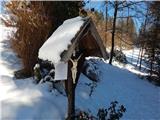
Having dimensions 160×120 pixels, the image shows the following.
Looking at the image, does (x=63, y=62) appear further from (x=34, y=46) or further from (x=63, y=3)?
(x=63, y=3)

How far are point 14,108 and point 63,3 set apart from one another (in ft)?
15.0

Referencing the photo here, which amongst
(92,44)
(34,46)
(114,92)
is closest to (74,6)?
(34,46)

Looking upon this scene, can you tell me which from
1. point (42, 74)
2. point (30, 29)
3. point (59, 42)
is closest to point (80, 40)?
point (59, 42)

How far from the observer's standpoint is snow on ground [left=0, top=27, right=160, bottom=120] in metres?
6.87

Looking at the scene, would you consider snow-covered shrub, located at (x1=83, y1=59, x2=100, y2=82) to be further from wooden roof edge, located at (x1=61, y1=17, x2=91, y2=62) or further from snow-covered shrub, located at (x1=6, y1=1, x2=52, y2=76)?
wooden roof edge, located at (x1=61, y1=17, x2=91, y2=62)

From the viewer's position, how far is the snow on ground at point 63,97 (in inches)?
271

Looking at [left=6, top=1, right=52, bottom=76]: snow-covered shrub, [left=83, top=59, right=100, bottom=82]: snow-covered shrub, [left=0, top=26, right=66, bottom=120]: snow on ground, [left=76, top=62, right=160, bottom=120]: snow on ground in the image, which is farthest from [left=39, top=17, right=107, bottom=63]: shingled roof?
[left=83, top=59, right=100, bottom=82]: snow-covered shrub

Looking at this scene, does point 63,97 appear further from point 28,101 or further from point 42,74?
point 42,74

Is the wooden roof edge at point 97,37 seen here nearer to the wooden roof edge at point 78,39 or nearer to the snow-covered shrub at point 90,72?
the wooden roof edge at point 78,39

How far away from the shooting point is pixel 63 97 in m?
8.06

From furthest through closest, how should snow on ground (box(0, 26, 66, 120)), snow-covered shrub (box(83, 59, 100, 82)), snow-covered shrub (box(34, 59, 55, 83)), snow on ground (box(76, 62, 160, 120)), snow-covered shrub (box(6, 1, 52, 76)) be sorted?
snow-covered shrub (box(83, 59, 100, 82)) → snow-covered shrub (box(6, 1, 52, 76)) → snow on ground (box(76, 62, 160, 120)) → snow-covered shrub (box(34, 59, 55, 83)) → snow on ground (box(0, 26, 66, 120))

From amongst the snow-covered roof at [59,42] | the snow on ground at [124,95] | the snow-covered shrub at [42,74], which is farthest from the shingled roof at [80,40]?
the snow-covered shrub at [42,74]

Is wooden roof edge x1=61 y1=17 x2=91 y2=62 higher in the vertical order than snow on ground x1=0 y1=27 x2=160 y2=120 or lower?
higher

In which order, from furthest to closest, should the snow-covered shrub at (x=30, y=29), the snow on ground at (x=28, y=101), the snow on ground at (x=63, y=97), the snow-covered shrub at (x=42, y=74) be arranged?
the snow-covered shrub at (x=30, y=29) < the snow-covered shrub at (x=42, y=74) < the snow on ground at (x=63, y=97) < the snow on ground at (x=28, y=101)
